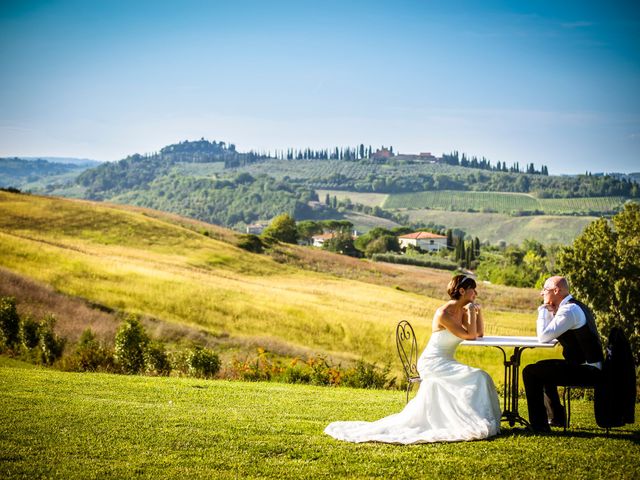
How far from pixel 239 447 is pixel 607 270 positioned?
48300mm

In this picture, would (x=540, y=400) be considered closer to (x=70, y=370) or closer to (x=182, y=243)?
(x=70, y=370)

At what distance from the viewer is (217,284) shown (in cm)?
4566

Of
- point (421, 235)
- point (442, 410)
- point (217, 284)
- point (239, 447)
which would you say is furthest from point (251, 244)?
point (421, 235)

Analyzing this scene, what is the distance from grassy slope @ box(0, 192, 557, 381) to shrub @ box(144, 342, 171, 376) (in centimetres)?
845

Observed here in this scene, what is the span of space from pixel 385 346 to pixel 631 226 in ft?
95.5

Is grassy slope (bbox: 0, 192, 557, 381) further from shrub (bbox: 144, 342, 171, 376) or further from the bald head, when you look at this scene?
the bald head

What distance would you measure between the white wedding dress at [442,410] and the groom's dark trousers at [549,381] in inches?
22.2


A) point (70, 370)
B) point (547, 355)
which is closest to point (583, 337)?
point (70, 370)

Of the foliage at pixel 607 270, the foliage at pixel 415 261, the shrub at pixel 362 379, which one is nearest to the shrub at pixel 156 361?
the shrub at pixel 362 379

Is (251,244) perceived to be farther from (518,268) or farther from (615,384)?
(615,384)

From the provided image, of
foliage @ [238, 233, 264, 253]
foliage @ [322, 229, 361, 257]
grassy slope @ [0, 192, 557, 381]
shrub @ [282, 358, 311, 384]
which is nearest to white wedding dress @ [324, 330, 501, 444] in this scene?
shrub @ [282, 358, 311, 384]

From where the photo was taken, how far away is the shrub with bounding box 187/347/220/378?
19641 mm

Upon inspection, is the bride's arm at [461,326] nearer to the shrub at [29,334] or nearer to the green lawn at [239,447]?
the green lawn at [239,447]

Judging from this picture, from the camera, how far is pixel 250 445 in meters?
9.05
